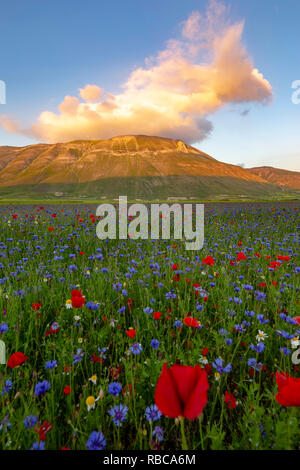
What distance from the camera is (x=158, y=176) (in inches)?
6900

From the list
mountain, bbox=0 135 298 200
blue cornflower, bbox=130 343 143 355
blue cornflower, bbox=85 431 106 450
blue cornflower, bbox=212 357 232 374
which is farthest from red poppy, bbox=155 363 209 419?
mountain, bbox=0 135 298 200

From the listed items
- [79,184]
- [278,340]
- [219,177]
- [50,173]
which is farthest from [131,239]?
[50,173]

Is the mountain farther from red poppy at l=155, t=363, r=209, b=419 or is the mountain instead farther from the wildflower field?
red poppy at l=155, t=363, r=209, b=419

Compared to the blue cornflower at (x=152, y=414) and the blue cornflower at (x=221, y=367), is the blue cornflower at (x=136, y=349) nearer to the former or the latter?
the blue cornflower at (x=152, y=414)

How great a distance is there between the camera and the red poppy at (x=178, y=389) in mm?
708

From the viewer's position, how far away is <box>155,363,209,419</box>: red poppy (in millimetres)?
708

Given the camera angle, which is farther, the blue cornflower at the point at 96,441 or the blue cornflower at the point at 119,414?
the blue cornflower at the point at 119,414

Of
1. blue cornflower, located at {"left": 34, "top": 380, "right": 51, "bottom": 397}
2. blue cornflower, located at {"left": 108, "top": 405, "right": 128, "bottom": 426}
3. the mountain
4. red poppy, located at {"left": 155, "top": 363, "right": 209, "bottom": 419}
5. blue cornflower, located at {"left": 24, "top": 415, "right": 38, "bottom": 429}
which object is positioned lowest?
blue cornflower, located at {"left": 108, "top": 405, "right": 128, "bottom": 426}

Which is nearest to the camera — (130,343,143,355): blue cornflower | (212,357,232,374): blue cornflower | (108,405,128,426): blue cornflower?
(108,405,128,426): blue cornflower

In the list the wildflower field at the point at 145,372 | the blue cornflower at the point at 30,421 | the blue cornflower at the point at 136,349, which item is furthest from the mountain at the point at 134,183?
the blue cornflower at the point at 30,421

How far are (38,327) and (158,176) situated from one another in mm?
178942
